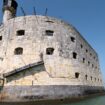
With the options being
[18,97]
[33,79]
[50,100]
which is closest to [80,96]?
[50,100]

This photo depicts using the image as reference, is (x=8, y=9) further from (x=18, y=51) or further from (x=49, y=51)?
(x=49, y=51)

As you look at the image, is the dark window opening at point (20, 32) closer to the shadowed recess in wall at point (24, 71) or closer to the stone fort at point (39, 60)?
the stone fort at point (39, 60)

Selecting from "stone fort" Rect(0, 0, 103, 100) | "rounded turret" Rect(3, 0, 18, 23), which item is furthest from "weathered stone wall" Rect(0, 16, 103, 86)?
"rounded turret" Rect(3, 0, 18, 23)

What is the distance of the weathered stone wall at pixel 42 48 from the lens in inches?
714

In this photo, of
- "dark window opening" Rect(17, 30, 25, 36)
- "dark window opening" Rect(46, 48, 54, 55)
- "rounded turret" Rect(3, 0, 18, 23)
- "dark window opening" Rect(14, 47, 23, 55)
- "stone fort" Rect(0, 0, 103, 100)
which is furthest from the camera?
"rounded turret" Rect(3, 0, 18, 23)

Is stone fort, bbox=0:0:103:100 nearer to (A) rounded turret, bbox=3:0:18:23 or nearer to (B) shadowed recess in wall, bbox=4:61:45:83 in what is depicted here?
(B) shadowed recess in wall, bbox=4:61:45:83

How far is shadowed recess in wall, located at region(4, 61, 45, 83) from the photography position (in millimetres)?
16859

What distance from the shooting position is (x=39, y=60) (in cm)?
1812

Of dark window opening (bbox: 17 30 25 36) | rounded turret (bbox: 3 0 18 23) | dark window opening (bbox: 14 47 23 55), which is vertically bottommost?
dark window opening (bbox: 14 47 23 55)

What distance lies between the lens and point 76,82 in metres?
19.7

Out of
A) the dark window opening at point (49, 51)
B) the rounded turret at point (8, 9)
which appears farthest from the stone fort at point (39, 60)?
the rounded turret at point (8, 9)

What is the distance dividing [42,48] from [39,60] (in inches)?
53.5

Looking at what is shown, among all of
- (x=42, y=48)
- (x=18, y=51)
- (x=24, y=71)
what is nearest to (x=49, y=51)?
(x=42, y=48)

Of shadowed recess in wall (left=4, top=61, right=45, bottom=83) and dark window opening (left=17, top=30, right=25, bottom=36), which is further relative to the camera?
dark window opening (left=17, top=30, right=25, bottom=36)
